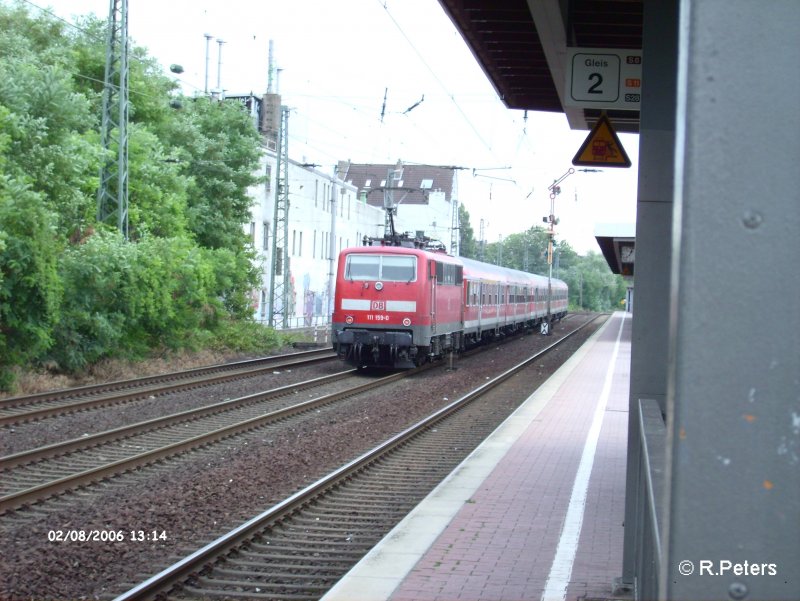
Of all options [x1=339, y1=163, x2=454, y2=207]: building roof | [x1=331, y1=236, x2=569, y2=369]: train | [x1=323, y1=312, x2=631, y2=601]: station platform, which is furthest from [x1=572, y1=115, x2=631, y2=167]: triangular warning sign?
[x1=339, y1=163, x2=454, y2=207]: building roof

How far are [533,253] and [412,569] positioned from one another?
318 feet

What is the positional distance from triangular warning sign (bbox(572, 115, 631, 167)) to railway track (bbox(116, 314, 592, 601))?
12.0 ft

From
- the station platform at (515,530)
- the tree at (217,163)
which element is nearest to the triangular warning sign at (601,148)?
the station platform at (515,530)

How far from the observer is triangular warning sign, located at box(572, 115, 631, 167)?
847 centimetres

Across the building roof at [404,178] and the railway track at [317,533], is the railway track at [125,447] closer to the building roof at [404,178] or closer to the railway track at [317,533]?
the railway track at [317,533]

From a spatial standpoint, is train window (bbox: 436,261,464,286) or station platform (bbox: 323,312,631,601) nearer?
station platform (bbox: 323,312,631,601)

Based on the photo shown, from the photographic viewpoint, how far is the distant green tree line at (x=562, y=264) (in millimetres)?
100875

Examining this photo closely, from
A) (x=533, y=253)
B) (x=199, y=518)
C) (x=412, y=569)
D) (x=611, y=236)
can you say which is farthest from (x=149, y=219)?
(x=533, y=253)

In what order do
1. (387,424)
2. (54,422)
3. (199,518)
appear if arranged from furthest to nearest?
(387,424) < (54,422) < (199,518)

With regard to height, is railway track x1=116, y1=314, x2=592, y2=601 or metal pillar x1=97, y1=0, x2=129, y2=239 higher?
metal pillar x1=97, y1=0, x2=129, y2=239

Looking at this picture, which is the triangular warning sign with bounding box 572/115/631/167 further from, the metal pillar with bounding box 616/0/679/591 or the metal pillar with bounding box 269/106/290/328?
the metal pillar with bounding box 269/106/290/328

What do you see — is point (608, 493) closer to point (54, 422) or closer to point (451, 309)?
point (54, 422)

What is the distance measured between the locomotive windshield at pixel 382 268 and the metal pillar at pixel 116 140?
5394 millimetres

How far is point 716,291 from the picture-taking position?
190 centimetres
